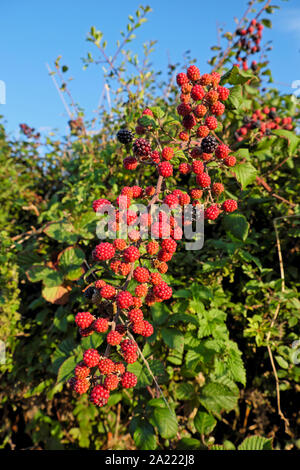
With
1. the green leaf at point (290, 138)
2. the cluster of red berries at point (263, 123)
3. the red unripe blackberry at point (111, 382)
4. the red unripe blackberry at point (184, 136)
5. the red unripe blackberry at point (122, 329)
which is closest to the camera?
the red unripe blackberry at point (111, 382)

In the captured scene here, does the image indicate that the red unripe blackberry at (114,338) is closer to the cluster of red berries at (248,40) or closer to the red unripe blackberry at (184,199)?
the red unripe blackberry at (184,199)

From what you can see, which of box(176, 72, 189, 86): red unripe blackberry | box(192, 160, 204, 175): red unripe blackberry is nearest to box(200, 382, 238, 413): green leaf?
box(192, 160, 204, 175): red unripe blackberry

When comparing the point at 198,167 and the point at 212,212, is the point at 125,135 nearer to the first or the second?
the point at 198,167

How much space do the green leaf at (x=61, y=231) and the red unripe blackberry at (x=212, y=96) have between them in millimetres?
1087

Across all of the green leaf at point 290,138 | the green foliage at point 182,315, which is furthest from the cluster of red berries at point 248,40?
the green leaf at point 290,138

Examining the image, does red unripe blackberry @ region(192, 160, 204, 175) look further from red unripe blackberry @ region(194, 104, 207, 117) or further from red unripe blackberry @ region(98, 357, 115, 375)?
red unripe blackberry @ region(98, 357, 115, 375)

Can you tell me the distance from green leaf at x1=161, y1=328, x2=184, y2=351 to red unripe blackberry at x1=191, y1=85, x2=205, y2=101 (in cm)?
105

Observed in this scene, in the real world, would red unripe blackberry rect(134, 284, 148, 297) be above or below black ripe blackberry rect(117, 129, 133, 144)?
below

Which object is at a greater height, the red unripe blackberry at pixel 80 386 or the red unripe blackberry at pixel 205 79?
the red unripe blackberry at pixel 205 79

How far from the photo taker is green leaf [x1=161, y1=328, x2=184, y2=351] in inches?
52.1

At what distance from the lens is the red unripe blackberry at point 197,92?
1.06 metres

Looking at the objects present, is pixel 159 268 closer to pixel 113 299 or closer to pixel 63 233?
pixel 113 299

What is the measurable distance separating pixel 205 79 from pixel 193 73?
0.06 meters

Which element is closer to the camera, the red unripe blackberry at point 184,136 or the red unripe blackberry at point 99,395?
the red unripe blackberry at point 99,395
